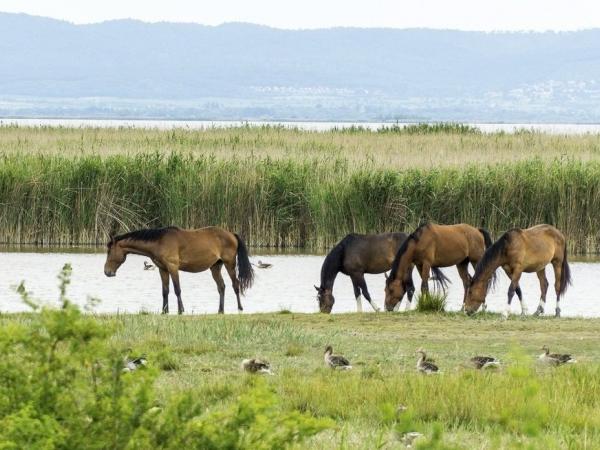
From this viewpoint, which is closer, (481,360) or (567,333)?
(481,360)

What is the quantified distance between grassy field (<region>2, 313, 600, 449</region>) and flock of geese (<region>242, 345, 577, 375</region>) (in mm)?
108

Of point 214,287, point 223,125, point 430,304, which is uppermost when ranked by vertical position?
point 223,125

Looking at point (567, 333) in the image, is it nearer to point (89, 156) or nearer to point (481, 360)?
point (481, 360)

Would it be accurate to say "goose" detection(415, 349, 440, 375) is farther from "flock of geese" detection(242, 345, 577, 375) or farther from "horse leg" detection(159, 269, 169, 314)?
"horse leg" detection(159, 269, 169, 314)

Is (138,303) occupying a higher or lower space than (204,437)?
lower

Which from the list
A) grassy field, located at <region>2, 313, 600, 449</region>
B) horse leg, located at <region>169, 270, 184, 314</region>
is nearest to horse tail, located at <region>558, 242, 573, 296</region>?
grassy field, located at <region>2, 313, 600, 449</region>

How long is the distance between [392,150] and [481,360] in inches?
927

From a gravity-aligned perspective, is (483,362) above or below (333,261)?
above

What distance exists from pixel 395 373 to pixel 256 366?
1.11 metres

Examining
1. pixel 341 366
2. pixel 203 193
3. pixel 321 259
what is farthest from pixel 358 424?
pixel 203 193

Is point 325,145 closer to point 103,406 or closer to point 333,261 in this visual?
point 333,261

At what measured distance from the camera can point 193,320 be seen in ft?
47.5

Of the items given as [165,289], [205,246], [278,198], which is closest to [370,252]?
[205,246]

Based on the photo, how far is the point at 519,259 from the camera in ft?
55.2
